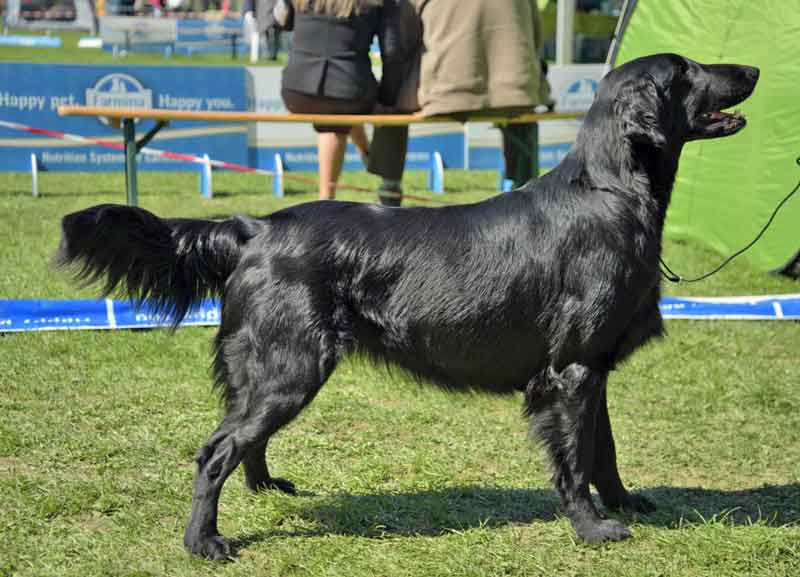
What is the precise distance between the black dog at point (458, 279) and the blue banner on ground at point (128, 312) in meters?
2.29

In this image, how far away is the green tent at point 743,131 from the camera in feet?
24.1

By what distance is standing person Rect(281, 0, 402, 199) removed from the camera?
675cm

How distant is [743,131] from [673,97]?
4458 millimetres

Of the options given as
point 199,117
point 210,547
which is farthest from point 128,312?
point 210,547

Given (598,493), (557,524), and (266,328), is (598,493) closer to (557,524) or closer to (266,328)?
(557,524)

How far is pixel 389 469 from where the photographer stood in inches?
167

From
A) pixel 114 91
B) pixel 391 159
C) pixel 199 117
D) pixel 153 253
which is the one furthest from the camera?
pixel 114 91

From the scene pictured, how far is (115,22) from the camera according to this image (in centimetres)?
2895

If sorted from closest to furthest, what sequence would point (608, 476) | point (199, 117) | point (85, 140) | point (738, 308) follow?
point (608, 476)
point (738, 308)
point (199, 117)
point (85, 140)

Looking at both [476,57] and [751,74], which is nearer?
[751,74]

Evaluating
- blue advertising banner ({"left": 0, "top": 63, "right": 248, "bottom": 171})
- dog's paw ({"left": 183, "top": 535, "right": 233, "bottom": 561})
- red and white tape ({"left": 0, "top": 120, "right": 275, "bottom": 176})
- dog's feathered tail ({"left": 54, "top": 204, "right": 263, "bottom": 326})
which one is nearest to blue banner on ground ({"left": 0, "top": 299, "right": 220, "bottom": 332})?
dog's feathered tail ({"left": 54, "top": 204, "right": 263, "bottom": 326})

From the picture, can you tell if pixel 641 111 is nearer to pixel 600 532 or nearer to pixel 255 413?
pixel 600 532

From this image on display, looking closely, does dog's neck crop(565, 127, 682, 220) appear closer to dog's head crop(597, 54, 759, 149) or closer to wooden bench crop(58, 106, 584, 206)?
dog's head crop(597, 54, 759, 149)

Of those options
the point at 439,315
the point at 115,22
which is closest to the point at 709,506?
the point at 439,315
